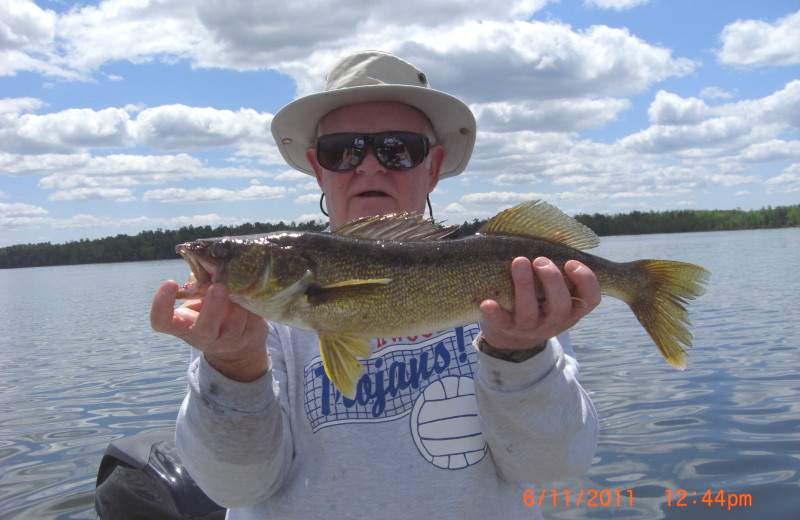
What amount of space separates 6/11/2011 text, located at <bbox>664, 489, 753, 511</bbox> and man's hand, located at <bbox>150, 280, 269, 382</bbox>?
5119mm

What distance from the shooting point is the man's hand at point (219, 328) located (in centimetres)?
244

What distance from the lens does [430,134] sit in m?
4.40

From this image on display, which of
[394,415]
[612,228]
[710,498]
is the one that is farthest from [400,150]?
[612,228]

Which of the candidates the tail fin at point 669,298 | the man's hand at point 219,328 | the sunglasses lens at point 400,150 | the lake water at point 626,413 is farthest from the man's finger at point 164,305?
the lake water at point 626,413

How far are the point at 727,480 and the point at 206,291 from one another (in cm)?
625

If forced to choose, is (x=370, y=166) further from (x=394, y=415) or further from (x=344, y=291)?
(x=394, y=415)

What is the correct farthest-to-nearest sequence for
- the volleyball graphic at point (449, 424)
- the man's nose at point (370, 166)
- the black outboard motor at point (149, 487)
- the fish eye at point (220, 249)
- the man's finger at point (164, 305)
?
1. the black outboard motor at point (149, 487)
2. the man's nose at point (370, 166)
3. the volleyball graphic at point (449, 424)
4. the fish eye at point (220, 249)
5. the man's finger at point (164, 305)

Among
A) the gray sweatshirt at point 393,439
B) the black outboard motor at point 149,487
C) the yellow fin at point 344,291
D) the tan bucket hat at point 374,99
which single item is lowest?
the black outboard motor at point 149,487

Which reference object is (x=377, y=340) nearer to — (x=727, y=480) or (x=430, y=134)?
(x=430, y=134)

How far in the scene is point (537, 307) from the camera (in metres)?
2.72

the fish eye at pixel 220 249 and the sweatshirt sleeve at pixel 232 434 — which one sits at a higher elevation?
the fish eye at pixel 220 249

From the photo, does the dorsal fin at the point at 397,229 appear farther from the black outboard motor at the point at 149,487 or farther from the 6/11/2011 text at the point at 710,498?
the 6/11/2011 text at the point at 710,498

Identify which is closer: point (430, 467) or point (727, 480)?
point (430, 467)

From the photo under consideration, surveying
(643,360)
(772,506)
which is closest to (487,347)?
(772,506)
